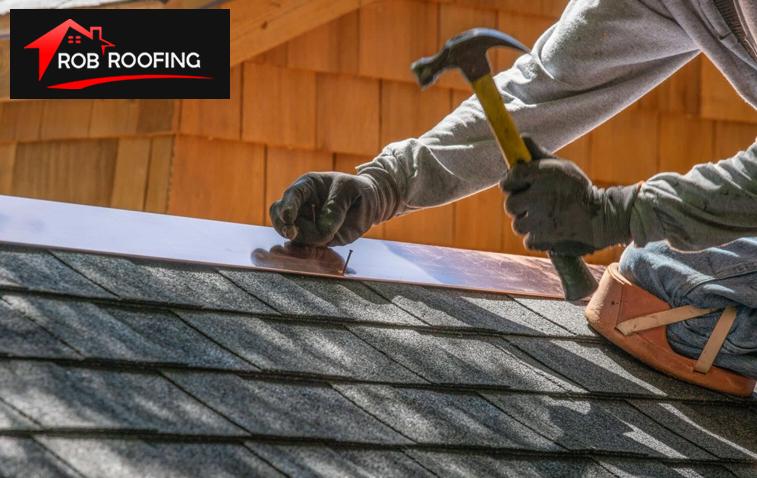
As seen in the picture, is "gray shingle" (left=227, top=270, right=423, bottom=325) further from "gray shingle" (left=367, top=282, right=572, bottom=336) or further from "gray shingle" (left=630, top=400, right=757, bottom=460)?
"gray shingle" (left=630, top=400, right=757, bottom=460)

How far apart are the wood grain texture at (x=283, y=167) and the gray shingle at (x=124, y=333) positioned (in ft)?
8.29

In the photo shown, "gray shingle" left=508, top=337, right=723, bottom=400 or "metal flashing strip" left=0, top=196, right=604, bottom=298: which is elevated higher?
"metal flashing strip" left=0, top=196, right=604, bottom=298

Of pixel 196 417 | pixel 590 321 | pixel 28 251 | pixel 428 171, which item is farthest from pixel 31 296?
Result: pixel 590 321

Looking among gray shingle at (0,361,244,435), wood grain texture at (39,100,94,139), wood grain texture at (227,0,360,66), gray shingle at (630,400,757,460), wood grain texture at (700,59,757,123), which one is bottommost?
gray shingle at (630,400,757,460)

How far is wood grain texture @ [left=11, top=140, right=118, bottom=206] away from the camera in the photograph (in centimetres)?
387

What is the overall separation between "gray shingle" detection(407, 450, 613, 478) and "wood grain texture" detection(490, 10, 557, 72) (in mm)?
3038

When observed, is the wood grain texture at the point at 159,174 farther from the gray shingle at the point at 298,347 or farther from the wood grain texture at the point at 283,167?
the gray shingle at the point at 298,347

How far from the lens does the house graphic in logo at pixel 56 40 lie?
13.0 feet

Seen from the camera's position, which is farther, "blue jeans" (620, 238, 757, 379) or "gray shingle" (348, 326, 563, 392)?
"blue jeans" (620, 238, 757, 379)

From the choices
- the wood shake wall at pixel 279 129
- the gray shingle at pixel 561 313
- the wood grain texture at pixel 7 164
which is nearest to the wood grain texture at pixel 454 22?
the wood shake wall at pixel 279 129

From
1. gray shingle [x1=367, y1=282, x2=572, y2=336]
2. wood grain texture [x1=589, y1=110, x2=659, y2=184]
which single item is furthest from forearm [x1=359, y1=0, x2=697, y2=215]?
wood grain texture [x1=589, y1=110, x2=659, y2=184]

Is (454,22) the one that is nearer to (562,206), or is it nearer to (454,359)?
(562,206)

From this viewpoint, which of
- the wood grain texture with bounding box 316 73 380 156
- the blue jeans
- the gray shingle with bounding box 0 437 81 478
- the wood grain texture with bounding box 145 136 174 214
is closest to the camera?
the gray shingle with bounding box 0 437 81 478

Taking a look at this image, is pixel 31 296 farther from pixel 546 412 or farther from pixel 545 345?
pixel 545 345
